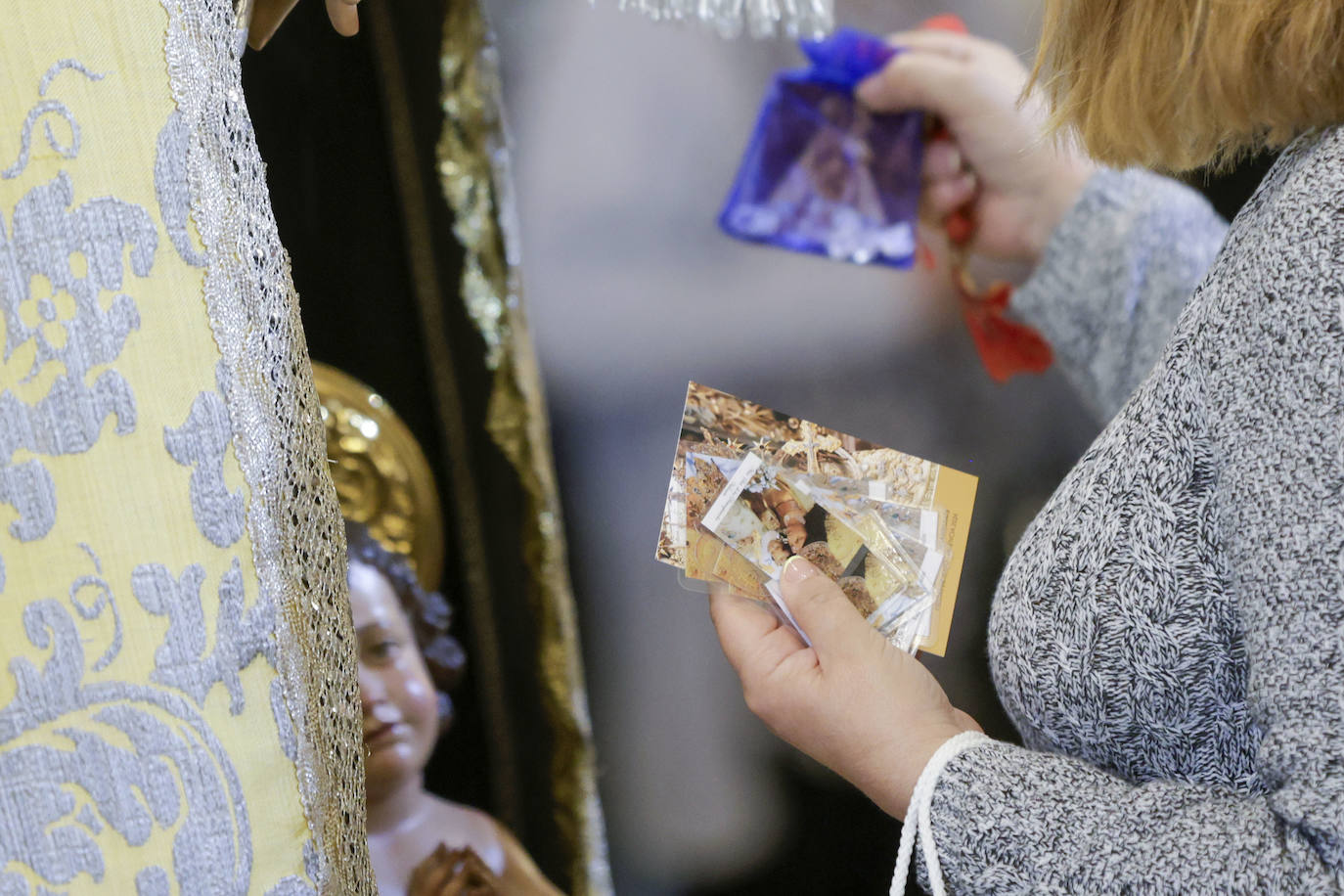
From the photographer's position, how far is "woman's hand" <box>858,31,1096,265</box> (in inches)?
40.0

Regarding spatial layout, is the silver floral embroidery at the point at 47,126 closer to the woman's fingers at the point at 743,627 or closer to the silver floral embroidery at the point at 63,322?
the silver floral embroidery at the point at 63,322

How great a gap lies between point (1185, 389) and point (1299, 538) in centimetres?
11

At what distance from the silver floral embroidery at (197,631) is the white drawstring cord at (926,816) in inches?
14.4

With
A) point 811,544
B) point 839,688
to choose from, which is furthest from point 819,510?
point 839,688

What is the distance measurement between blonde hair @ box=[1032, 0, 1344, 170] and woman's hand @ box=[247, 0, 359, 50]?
46 centimetres

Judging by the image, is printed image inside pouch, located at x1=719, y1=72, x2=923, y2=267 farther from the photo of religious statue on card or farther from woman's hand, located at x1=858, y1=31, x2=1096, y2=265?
the photo of religious statue on card

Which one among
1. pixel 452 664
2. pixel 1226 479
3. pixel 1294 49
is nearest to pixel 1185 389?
pixel 1226 479

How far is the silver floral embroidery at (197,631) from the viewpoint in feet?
1.85

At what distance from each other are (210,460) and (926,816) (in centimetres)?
43

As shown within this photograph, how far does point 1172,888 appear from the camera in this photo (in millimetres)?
484

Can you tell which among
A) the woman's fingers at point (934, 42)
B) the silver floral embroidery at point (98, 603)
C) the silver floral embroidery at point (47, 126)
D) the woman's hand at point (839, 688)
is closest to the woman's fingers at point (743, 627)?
the woman's hand at point (839, 688)

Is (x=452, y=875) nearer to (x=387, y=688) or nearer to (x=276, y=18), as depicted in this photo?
(x=387, y=688)

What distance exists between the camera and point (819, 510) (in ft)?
2.39

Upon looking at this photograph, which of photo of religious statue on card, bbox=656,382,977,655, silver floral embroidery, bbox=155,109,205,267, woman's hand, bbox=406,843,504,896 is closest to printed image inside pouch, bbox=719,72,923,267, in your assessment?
photo of religious statue on card, bbox=656,382,977,655
